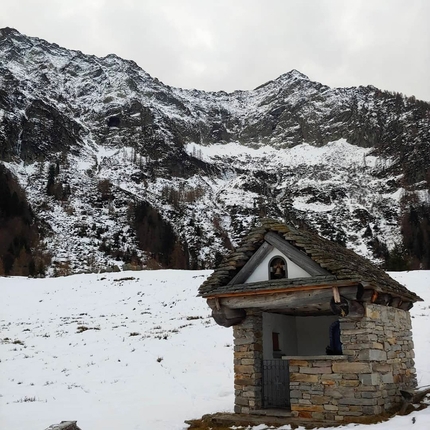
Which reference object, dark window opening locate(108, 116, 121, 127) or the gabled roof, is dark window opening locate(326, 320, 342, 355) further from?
dark window opening locate(108, 116, 121, 127)

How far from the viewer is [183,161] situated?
395 ft

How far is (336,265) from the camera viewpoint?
10375mm

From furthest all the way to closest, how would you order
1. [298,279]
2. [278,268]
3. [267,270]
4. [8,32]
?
1. [8,32]
2. [267,270]
3. [278,268]
4. [298,279]

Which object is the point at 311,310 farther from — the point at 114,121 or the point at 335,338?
the point at 114,121

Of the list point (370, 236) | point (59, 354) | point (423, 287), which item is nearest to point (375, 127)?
point (370, 236)

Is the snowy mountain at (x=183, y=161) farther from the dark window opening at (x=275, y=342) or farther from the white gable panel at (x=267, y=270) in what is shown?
the white gable panel at (x=267, y=270)

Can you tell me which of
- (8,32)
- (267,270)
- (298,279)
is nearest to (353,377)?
(298,279)

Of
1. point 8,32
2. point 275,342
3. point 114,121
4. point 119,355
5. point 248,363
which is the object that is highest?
point 8,32

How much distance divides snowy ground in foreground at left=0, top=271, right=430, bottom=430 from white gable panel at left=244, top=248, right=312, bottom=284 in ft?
11.9

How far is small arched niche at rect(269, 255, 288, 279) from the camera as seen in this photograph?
455 inches

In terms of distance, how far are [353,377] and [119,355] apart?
43.3 feet

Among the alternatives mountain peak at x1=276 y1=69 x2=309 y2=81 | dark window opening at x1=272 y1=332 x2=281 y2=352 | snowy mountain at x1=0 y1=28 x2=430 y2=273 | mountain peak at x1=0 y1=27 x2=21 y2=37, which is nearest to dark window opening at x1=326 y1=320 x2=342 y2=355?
dark window opening at x1=272 y1=332 x2=281 y2=352

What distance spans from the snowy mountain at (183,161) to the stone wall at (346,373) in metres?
59.8

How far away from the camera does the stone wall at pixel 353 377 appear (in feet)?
32.9
